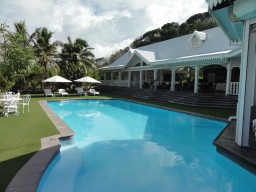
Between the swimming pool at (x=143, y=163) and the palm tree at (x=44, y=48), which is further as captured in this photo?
the palm tree at (x=44, y=48)

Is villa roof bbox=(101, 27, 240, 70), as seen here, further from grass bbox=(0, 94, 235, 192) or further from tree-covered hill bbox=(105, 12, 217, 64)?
tree-covered hill bbox=(105, 12, 217, 64)

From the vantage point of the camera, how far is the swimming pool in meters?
5.13

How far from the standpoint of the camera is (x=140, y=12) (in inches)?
862

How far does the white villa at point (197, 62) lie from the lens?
16875 millimetres

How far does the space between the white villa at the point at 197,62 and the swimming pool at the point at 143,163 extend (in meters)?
7.52

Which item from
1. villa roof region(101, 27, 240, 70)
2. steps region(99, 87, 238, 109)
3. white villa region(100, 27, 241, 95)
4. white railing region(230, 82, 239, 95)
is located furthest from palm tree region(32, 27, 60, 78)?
white railing region(230, 82, 239, 95)

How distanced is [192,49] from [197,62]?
3.86m

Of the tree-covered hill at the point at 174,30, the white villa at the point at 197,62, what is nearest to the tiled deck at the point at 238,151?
the white villa at the point at 197,62

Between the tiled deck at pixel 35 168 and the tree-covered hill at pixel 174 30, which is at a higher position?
the tree-covered hill at pixel 174 30

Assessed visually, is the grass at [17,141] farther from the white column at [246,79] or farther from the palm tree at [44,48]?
the palm tree at [44,48]

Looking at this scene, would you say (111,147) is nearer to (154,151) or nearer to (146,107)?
(154,151)

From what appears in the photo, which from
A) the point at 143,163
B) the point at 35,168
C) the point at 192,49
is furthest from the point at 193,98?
the point at 35,168

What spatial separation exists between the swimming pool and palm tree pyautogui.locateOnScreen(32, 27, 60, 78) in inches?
795

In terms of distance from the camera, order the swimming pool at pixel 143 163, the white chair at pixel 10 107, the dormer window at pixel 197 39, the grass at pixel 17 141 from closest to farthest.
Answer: the grass at pixel 17 141, the swimming pool at pixel 143 163, the white chair at pixel 10 107, the dormer window at pixel 197 39
